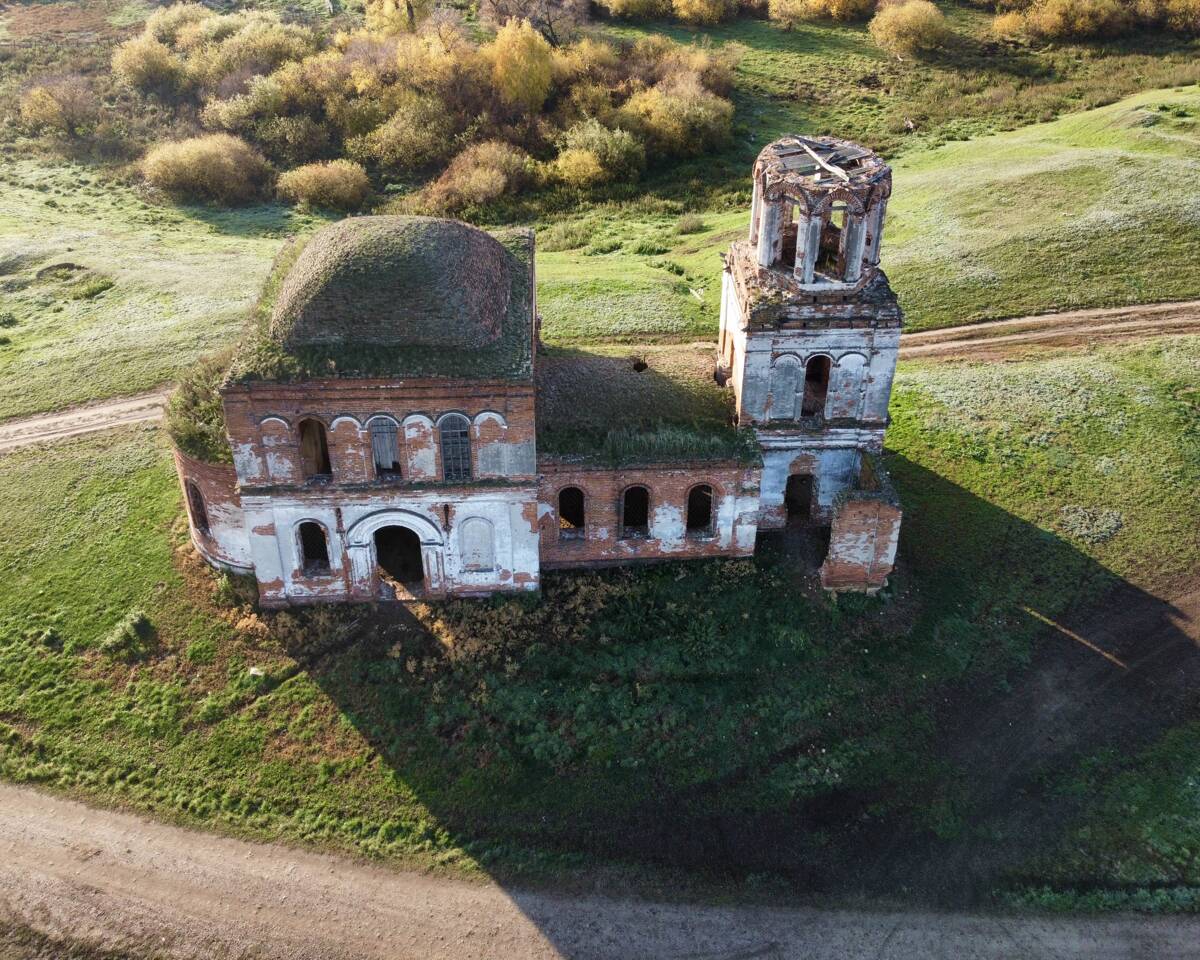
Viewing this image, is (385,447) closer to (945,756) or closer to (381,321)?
(381,321)

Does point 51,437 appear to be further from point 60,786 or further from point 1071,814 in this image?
point 1071,814

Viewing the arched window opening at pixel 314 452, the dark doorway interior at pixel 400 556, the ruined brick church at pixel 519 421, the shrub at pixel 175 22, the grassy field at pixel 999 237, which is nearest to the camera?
the ruined brick church at pixel 519 421

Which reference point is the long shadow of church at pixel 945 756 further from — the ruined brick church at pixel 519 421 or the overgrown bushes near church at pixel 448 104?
the overgrown bushes near church at pixel 448 104

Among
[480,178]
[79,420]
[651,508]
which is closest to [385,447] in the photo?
[651,508]

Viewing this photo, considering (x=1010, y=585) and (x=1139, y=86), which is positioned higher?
(x=1139, y=86)

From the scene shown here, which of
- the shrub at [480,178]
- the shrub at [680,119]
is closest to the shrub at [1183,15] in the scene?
the shrub at [680,119]

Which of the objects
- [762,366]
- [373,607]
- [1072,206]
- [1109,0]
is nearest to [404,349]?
[373,607]

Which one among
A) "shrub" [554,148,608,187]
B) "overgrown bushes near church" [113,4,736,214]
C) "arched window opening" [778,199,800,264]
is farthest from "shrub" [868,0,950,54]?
"arched window opening" [778,199,800,264]

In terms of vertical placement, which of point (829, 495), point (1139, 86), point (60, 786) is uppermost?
point (1139, 86)
